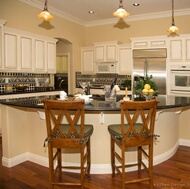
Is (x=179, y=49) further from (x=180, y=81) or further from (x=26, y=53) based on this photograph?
(x=26, y=53)

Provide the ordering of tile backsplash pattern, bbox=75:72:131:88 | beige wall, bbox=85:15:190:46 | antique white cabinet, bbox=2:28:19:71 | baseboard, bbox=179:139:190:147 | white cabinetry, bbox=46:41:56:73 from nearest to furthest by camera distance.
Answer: baseboard, bbox=179:139:190:147 < antique white cabinet, bbox=2:28:19:71 < white cabinetry, bbox=46:41:56:73 < beige wall, bbox=85:15:190:46 < tile backsplash pattern, bbox=75:72:131:88

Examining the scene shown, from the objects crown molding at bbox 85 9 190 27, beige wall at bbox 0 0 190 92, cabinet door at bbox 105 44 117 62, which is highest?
crown molding at bbox 85 9 190 27

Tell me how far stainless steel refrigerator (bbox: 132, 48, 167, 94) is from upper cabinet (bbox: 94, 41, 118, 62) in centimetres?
81

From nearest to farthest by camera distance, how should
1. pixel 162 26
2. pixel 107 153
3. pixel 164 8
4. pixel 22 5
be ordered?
pixel 107 153, pixel 22 5, pixel 164 8, pixel 162 26

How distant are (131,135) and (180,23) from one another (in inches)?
191

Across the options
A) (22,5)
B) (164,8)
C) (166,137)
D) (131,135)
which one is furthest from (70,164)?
(164,8)

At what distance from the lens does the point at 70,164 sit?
299 cm

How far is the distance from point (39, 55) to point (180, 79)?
12.1ft

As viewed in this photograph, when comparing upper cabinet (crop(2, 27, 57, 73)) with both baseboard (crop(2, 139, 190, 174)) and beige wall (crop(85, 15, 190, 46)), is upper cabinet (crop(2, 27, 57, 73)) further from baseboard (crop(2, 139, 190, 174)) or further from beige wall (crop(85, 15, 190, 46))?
baseboard (crop(2, 139, 190, 174))

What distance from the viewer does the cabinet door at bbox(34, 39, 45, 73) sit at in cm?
547

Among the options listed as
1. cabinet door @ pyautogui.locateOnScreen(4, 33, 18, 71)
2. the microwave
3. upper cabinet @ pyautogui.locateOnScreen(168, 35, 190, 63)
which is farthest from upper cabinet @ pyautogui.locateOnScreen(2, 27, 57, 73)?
upper cabinet @ pyautogui.locateOnScreen(168, 35, 190, 63)

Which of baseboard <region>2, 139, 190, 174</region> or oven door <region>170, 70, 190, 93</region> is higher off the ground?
oven door <region>170, 70, 190, 93</region>

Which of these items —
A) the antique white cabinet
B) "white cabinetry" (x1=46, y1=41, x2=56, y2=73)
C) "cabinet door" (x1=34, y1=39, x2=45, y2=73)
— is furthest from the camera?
"white cabinetry" (x1=46, y1=41, x2=56, y2=73)

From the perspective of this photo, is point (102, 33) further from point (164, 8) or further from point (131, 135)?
point (131, 135)
